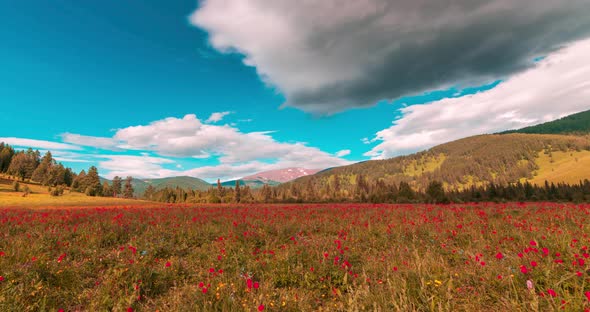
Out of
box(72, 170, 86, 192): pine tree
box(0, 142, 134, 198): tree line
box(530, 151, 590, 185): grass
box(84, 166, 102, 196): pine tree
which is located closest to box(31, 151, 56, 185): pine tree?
box(0, 142, 134, 198): tree line

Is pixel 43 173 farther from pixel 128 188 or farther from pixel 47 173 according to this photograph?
pixel 128 188

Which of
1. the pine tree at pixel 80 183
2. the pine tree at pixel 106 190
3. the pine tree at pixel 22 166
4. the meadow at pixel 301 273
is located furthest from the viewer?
the pine tree at pixel 106 190

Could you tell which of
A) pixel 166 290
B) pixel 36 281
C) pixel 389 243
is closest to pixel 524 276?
pixel 389 243

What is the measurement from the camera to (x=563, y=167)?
156000 mm

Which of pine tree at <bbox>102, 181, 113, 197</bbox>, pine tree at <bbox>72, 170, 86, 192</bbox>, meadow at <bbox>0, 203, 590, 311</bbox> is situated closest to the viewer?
meadow at <bbox>0, 203, 590, 311</bbox>

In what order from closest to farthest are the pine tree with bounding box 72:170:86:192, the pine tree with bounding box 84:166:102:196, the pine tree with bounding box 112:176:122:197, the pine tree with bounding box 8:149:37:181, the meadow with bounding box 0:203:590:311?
the meadow with bounding box 0:203:590:311
the pine tree with bounding box 84:166:102:196
the pine tree with bounding box 72:170:86:192
the pine tree with bounding box 8:149:37:181
the pine tree with bounding box 112:176:122:197

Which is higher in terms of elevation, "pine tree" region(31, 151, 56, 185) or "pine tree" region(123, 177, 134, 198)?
"pine tree" region(31, 151, 56, 185)

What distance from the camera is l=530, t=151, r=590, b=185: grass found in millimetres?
127525

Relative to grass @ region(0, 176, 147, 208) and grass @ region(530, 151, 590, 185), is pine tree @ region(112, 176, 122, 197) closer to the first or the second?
grass @ region(0, 176, 147, 208)

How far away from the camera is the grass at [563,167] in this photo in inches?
5021

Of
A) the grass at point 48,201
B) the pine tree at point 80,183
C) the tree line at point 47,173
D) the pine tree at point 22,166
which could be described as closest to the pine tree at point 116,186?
the tree line at point 47,173

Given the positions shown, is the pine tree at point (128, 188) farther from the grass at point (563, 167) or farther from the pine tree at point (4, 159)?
the grass at point (563, 167)

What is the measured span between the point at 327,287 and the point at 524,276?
3.26 m

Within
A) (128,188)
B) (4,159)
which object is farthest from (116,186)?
(4,159)
